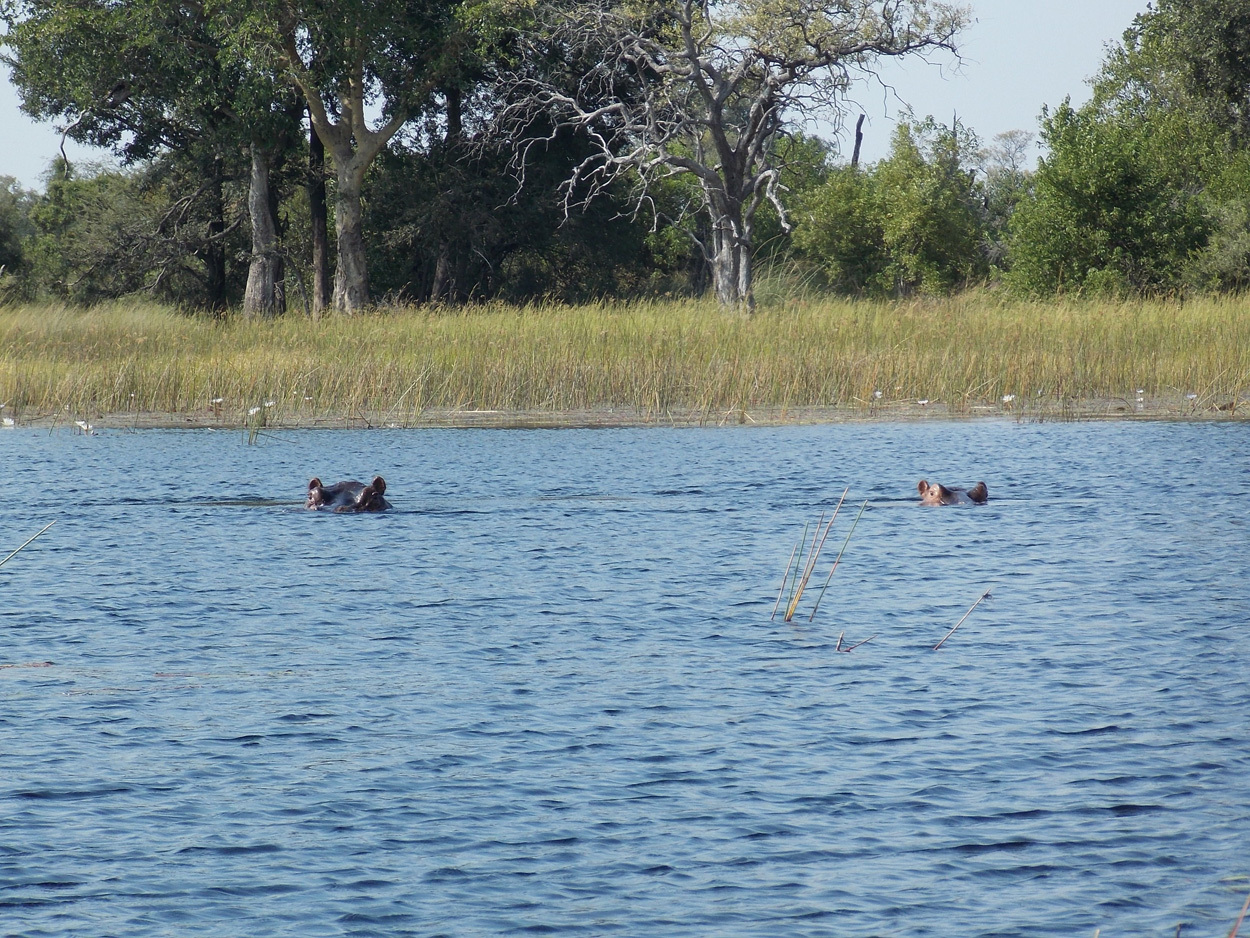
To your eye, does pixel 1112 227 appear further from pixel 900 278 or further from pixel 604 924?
pixel 604 924

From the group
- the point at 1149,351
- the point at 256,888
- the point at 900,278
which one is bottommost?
the point at 256,888

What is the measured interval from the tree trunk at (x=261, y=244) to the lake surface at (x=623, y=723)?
20.8m

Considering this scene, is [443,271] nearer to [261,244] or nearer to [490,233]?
[490,233]

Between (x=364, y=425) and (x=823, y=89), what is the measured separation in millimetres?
13693

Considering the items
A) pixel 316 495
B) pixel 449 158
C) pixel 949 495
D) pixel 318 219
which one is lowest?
pixel 316 495

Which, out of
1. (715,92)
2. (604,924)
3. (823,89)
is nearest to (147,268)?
(715,92)

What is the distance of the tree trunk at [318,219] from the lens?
31.6 m

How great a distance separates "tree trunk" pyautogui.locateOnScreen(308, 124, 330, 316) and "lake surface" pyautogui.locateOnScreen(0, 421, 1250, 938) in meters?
22.0

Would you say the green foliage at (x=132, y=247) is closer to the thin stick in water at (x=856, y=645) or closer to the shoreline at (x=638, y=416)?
the shoreline at (x=638, y=416)

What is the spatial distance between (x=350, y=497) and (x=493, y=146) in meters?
22.5

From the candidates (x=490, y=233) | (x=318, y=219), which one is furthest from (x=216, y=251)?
(x=490, y=233)

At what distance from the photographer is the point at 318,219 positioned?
1278 inches

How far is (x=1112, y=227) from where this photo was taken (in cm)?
2994

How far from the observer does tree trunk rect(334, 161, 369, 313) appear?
97.6 feet
